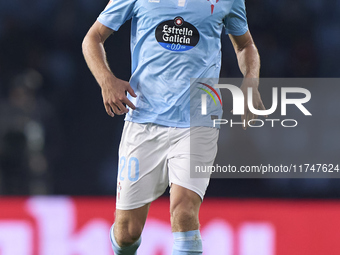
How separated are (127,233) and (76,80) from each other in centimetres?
280

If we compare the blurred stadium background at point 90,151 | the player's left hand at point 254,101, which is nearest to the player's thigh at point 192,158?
the player's left hand at point 254,101

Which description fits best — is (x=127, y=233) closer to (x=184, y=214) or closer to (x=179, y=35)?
(x=184, y=214)

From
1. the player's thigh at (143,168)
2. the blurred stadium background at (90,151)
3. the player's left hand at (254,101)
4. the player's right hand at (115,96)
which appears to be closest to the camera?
the player's right hand at (115,96)

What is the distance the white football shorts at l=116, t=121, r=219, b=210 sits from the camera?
2.60 m

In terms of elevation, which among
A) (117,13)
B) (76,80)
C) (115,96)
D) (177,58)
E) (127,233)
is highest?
(76,80)

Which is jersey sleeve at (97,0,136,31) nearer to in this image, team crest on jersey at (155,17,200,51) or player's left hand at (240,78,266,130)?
team crest on jersey at (155,17,200,51)

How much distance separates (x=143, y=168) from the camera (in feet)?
8.90

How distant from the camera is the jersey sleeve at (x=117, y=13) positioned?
2773 millimetres

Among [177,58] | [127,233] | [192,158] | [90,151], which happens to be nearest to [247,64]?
[177,58]

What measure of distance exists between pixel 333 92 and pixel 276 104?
539mm

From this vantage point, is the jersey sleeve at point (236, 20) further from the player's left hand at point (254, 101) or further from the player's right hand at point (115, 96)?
the player's right hand at point (115, 96)

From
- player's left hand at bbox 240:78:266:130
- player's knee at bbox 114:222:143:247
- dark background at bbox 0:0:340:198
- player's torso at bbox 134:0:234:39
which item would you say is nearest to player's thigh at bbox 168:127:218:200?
player's left hand at bbox 240:78:266:130

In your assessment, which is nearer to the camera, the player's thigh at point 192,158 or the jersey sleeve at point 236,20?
the player's thigh at point 192,158

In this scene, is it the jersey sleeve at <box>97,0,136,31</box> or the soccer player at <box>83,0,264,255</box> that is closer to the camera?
the soccer player at <box>83,0,264,255</box>
